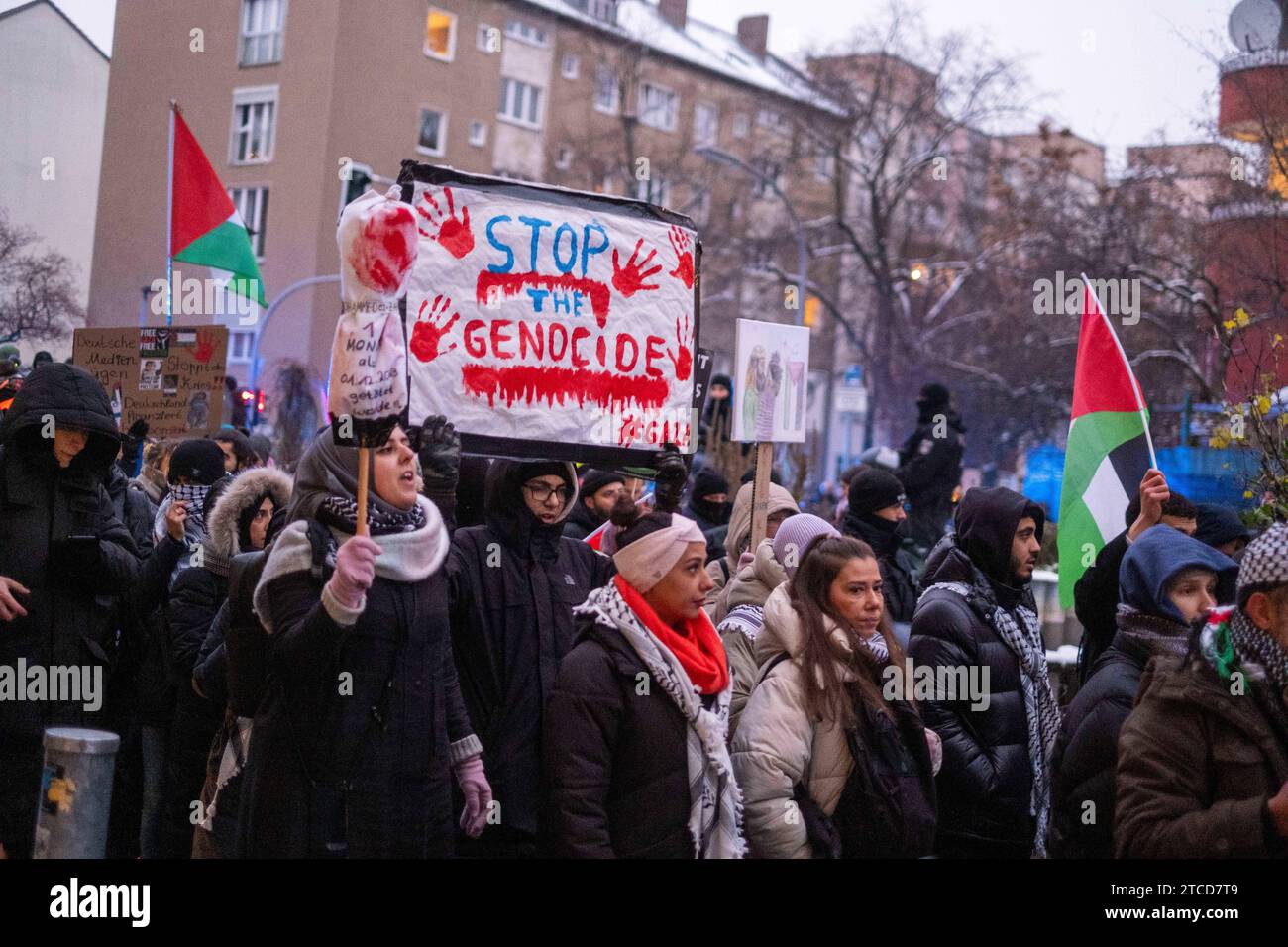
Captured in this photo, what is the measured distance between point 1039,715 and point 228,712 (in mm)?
2751

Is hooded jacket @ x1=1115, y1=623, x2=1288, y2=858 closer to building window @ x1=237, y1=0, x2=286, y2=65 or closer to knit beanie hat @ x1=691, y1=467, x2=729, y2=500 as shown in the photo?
building window @ x1=237, y1=0, x2=286, y2=65

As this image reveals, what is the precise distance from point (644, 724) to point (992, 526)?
1866mm

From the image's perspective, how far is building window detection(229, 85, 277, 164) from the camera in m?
8.47

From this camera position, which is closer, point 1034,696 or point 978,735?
point 978,735

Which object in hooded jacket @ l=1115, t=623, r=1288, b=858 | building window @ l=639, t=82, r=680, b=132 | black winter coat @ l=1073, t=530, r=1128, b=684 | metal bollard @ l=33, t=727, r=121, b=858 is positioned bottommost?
metal bollard @ l=33, t=727, r=121, b=858

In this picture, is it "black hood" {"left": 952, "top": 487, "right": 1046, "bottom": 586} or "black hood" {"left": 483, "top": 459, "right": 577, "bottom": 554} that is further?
"black hood" {"left": 952, "top": 487, "right": 1046, "bottom": 586}

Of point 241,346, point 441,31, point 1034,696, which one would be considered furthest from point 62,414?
point 241,346

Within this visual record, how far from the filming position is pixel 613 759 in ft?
13.4

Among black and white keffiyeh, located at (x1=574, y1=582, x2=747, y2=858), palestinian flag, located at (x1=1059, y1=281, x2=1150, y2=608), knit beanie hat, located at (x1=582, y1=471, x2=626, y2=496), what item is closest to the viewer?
black and white keffiyeh, located at (x1=574, y1=582, x2=747, y2=858)

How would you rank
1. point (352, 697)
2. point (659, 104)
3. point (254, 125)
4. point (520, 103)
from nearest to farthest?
point (352, 697) < point (254, 125) < point (520, 103) < point (659, 104)

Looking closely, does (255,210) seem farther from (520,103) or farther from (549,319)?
(520,103)

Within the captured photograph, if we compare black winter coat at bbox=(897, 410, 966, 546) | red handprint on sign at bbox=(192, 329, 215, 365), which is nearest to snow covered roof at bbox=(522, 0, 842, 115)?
black winter coat at bbox=(897, 410, 966, 546)
